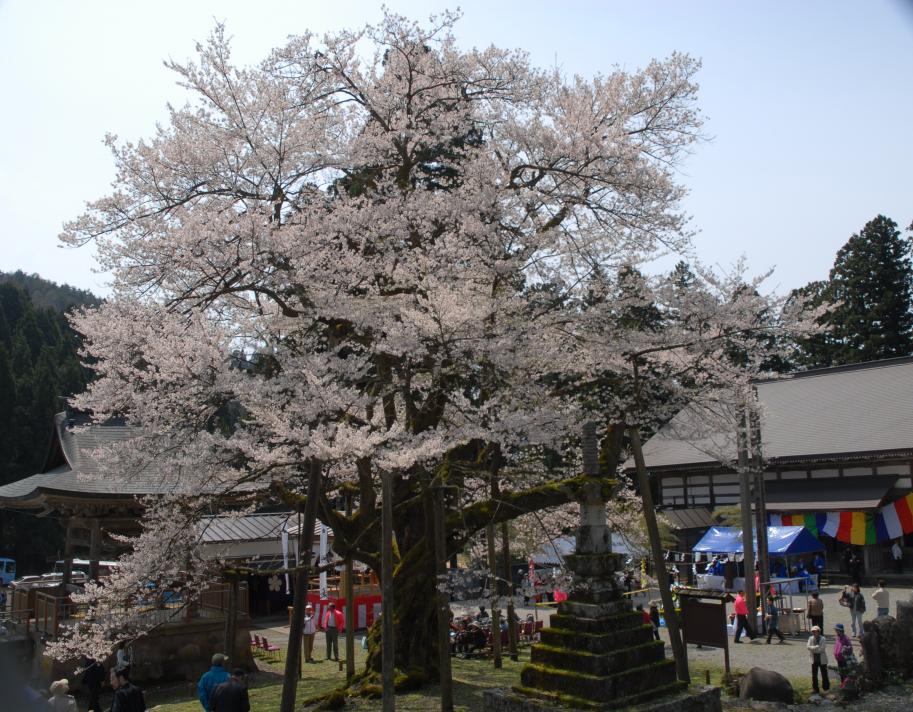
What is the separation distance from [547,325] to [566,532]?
10.9 m

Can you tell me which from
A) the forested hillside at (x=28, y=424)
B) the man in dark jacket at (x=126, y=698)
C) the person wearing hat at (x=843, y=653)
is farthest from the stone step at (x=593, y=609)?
the forested hillside at (x=28, y=424)

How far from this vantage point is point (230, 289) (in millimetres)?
10391

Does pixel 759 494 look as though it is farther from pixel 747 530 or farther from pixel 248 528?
pixel 248 528

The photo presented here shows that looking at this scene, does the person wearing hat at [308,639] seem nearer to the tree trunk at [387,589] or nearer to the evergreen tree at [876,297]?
the tree trunk at [387,589]

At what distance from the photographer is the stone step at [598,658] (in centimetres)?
891

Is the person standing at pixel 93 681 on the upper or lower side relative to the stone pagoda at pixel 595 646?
lower

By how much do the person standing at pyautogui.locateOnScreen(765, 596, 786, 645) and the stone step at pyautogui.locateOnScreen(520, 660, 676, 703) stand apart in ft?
24.3

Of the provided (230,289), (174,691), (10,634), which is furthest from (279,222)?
(10,634)

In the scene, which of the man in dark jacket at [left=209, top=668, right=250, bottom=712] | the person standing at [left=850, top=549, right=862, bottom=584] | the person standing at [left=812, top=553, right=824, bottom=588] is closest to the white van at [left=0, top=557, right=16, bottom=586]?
the man in dark jacket at [left=209, top=668, right=250, bottom=712]

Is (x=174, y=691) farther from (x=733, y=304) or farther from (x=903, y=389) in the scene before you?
(x=903, y=389)

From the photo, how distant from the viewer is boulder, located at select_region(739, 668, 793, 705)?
424 inches

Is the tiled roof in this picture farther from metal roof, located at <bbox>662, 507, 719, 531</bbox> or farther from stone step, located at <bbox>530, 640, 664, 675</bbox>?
Result: stone step, located at <bbox>530, 640, 664, 675</bbox>

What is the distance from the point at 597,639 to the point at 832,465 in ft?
68.4

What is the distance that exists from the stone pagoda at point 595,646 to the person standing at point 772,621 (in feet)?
24.4
